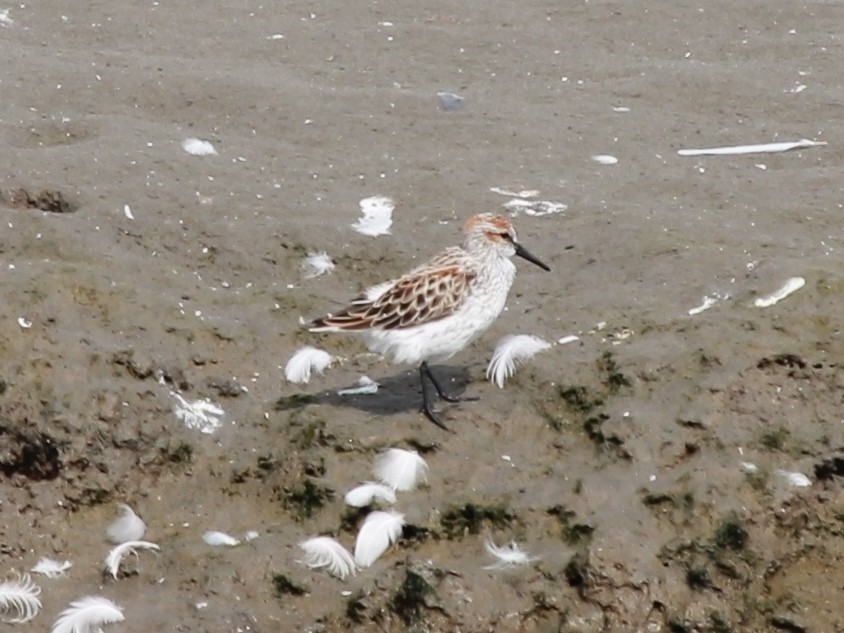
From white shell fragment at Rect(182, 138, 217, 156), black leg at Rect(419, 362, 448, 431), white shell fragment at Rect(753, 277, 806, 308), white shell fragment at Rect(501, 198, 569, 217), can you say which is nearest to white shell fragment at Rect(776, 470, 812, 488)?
white shell fragment at Rect(753, 277, 806, 308)

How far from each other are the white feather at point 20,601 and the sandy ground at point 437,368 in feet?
0.22

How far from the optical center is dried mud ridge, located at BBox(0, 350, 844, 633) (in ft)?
22.0

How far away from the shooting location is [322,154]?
35.1 feet

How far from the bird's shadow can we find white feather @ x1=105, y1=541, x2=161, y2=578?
1.10 metres

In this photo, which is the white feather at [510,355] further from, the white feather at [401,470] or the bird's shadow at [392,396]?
the white feather at [401,470]

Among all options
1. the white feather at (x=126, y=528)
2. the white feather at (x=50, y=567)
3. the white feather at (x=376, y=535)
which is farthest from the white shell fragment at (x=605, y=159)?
the white feather at (x=50, y=567)

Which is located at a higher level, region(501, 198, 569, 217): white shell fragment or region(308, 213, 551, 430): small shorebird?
region(308, 213, 551, 430): small shorebird

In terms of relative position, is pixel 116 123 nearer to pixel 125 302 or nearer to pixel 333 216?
pixel 333 216

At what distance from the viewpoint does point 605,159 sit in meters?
10.8

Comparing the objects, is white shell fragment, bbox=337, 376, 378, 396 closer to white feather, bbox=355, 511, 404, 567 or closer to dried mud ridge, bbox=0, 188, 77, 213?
white feather, bbox=355, 511, 404, 567

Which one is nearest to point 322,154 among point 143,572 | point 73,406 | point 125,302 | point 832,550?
point 125,302

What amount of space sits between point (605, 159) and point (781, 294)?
10.2 feet

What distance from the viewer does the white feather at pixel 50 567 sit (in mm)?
7109

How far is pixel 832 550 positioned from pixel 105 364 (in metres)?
3.71
